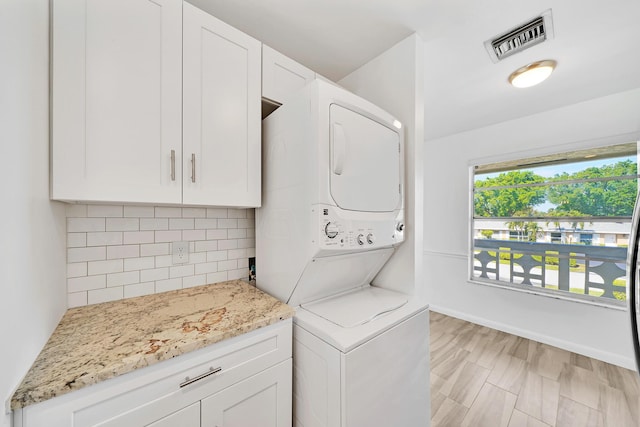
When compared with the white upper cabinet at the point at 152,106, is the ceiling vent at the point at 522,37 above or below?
above

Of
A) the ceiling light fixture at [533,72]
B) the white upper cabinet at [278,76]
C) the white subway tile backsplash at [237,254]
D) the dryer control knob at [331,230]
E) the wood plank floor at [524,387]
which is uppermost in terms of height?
the ceiling light fixture at [533,72]

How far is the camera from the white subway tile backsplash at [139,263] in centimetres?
131

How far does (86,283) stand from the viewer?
1202mm

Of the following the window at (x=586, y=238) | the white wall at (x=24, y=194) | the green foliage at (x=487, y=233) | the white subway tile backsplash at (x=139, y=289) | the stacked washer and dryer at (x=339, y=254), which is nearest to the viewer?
the white wall at (x=24, y=194)

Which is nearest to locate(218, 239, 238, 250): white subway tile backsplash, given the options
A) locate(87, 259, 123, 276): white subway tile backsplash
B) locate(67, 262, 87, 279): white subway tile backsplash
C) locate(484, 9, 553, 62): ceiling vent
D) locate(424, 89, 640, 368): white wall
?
locate(87, 259, 123, 276): white subway tile backsplash

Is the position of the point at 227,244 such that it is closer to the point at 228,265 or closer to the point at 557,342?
the point at 228,265

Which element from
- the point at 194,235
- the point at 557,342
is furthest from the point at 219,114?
the point at 557,342

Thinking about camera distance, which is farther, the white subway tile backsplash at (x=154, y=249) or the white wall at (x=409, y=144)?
the white wall at (x=409, y=144)

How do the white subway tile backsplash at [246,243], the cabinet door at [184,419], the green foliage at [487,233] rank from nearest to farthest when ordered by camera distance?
1. the cabinet door at [184,419]
2. the white subway tile backsplash at [246,243]
3. the green foliage at [487,233]

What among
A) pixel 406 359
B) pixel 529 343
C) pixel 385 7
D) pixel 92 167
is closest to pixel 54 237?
pixel 92 167

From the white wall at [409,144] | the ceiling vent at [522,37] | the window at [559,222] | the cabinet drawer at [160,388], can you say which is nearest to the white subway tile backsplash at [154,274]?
the cabinet drawer at [160,388]

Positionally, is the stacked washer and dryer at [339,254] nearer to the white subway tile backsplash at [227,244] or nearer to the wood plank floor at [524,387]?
the white subway tile backsplash at [227,244]

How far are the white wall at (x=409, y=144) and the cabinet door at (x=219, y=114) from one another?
3.20ft

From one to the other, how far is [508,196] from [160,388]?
155 inches
